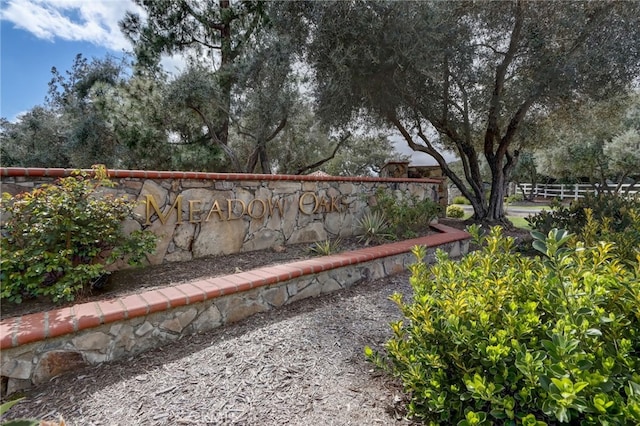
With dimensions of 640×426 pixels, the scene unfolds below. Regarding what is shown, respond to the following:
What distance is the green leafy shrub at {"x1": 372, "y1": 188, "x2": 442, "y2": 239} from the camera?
16.9 feet

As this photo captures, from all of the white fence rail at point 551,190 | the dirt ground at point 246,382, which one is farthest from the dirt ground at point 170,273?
the white fence rail at point 551,190

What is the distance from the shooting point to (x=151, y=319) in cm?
225

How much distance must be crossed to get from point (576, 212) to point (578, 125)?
4.51 m

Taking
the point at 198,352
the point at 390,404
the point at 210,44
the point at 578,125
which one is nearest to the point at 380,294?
the point at 390,404

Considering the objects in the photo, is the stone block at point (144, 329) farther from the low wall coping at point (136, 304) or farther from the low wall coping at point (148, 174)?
the low wall coping at point (148, 174)

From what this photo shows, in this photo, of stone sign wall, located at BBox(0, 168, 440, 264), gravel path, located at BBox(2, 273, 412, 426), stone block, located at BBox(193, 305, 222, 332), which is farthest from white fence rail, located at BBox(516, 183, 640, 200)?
stone block, located at BBox(193, 305, 222, 332)

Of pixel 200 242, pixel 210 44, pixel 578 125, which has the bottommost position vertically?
pixel 200 242

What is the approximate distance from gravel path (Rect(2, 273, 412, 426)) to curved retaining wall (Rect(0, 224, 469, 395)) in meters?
0.09

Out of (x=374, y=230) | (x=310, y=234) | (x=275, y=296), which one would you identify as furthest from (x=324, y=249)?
(x=374, y=230)

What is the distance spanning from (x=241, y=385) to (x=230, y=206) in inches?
95.8

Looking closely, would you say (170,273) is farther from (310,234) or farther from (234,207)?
(310,234)

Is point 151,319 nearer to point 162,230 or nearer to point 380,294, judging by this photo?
point 162,230

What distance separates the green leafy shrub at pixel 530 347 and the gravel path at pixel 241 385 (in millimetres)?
405

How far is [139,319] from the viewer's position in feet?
7.23
